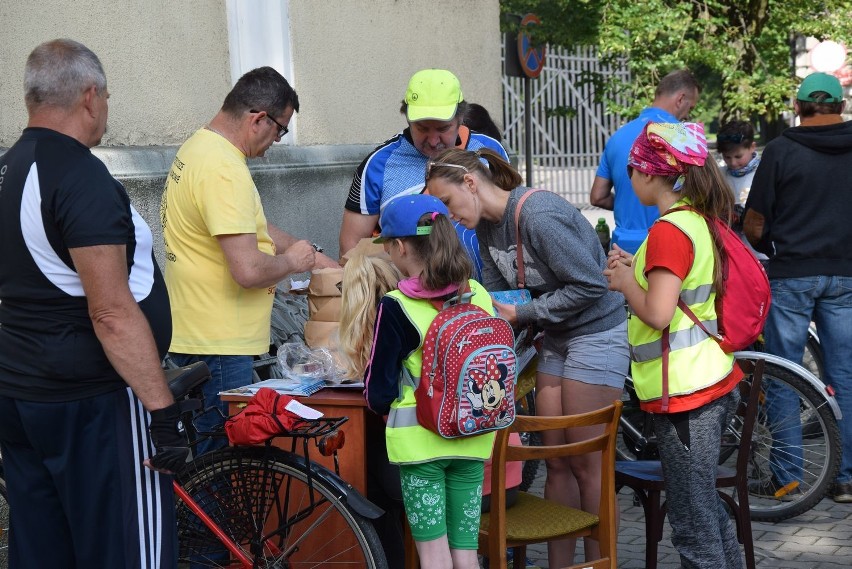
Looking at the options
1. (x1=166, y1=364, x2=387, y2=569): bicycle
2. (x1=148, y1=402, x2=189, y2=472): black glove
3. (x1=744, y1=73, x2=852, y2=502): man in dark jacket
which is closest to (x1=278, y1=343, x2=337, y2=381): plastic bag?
(x1=166, y1=364, x2=387, y2=569): bicycle

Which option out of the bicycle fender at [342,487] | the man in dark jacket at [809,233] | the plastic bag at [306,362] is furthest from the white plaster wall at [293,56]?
Answer: the man in dark jacket at [809,233]

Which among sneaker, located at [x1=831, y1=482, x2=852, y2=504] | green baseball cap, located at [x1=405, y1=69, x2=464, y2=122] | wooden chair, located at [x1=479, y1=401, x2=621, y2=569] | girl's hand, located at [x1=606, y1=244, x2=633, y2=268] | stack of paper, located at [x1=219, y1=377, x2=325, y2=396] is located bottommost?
sneaker, located at [x1=831, y1=482, x2=852, y2=504]

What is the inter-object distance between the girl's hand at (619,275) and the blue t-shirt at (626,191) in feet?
8.87

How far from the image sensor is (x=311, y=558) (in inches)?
156

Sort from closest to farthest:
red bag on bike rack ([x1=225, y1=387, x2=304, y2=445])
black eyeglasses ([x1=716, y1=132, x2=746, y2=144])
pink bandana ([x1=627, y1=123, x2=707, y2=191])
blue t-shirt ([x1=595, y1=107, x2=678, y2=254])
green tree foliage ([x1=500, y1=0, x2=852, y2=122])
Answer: red bag on bike rack ([x1=225, y1=387, x2=304, y2=445])
pink bandana ([x1=627, y1=123, x2=707, y2=191])
blue t-shirt ([x1=595, y1=107, x2=678, y2=254])
black eyeglasses ([x1=716, y1=132, x2=746, y2=144])
green tree foliage ([x1=500, y1=0, x2=852, y2=122])

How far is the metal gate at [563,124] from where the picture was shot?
1750 centimetres

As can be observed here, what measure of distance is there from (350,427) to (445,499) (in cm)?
52

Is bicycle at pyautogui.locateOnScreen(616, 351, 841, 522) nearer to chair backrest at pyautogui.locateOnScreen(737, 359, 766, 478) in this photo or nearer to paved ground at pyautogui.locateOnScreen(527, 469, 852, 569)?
paved ground at pyautogui.locateOnScreen(527, 469, 852, 569)

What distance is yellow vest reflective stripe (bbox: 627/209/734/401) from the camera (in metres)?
3.77

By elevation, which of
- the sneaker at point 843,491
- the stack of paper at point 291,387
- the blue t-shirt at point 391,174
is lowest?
the sneaker at point 843,491

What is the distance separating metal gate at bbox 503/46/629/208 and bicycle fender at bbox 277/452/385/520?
13.6 meters

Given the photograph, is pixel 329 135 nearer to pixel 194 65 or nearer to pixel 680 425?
pixel 194 65

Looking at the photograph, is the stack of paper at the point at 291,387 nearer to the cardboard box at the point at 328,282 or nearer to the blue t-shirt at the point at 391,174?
the cardboard box at the point at 328,282

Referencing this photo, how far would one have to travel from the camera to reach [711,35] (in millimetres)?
13398
